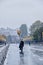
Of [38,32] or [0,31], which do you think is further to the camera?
[0,31]

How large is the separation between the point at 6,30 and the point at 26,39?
12747 mm

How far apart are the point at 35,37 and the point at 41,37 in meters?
3.12

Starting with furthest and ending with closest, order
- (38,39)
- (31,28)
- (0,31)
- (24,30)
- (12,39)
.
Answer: (24,30) → (12,39) → (31,28) → (0,31) → (38,39)

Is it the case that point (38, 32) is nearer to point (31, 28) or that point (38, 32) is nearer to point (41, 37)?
point (41, 37)

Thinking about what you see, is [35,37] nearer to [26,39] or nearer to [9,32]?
[26,39]

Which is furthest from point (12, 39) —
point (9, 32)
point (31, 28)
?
point (31, 28)

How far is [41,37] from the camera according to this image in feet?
419

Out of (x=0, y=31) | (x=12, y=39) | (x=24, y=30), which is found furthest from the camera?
(x=24, y=30)

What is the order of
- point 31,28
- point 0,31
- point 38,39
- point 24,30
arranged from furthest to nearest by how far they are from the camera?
1. point 24,30
2. point 31,28
3. point 0,31
4. point 38,39

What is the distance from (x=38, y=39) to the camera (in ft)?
413

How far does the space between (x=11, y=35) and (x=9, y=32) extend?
13.8 ft

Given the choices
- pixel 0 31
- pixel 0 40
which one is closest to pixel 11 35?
pixel 0 31

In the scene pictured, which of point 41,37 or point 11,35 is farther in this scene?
point 11,35

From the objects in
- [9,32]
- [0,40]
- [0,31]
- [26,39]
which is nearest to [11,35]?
[9,32]
